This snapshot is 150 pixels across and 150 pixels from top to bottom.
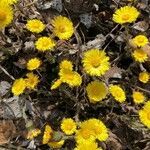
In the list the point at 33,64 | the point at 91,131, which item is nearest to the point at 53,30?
the point at 33,64

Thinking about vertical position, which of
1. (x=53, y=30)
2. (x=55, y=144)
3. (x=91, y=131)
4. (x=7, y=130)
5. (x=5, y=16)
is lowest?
(x=7, y=130)

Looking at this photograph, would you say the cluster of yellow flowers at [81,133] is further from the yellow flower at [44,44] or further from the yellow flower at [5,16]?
the yellow flower at [5,16]

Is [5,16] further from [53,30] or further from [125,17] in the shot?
[125,17]

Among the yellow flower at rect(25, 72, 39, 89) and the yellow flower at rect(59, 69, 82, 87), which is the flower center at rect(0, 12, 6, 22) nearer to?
the yellow flower at rect(25, 72, 39, 89)

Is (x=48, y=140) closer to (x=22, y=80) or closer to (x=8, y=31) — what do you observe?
(x=22, y=80)

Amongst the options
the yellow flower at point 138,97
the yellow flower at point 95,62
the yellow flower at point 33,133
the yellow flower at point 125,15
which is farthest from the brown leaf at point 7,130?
the yellow flower at point 125,15
